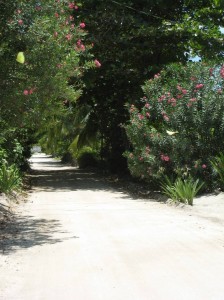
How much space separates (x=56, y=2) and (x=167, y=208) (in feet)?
19.2

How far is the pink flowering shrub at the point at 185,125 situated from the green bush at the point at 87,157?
16988 mm

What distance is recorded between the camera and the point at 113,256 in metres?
6.65

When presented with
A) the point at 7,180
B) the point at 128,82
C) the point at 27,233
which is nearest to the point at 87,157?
the point at 128,82

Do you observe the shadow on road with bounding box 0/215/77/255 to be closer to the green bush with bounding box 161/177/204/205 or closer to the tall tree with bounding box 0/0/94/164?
the tall tree with bounding box 0/0/94/164

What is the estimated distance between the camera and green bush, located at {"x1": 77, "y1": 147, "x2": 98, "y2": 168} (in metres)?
31.6

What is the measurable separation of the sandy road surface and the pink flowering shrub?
Answer: 2393 mm

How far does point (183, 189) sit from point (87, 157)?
19.8 m

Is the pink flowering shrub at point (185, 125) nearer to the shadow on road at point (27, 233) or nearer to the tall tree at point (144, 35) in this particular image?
the tall tree at point (144, 35)

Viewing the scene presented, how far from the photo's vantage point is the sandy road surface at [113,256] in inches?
203

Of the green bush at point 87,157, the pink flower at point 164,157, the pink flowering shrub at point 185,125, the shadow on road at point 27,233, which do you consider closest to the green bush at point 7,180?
A: the shadow on road at point 27,233

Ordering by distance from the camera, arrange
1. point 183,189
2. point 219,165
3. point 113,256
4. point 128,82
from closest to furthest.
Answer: point 113,256 → point 183,189 → point 219,165 → point 128,82

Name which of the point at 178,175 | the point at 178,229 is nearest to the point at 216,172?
the point at 178,175

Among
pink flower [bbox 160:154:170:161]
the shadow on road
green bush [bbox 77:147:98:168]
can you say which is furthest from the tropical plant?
green bush [bbox 77:147:98:168]

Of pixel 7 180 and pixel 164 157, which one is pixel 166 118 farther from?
pixel 7 180
